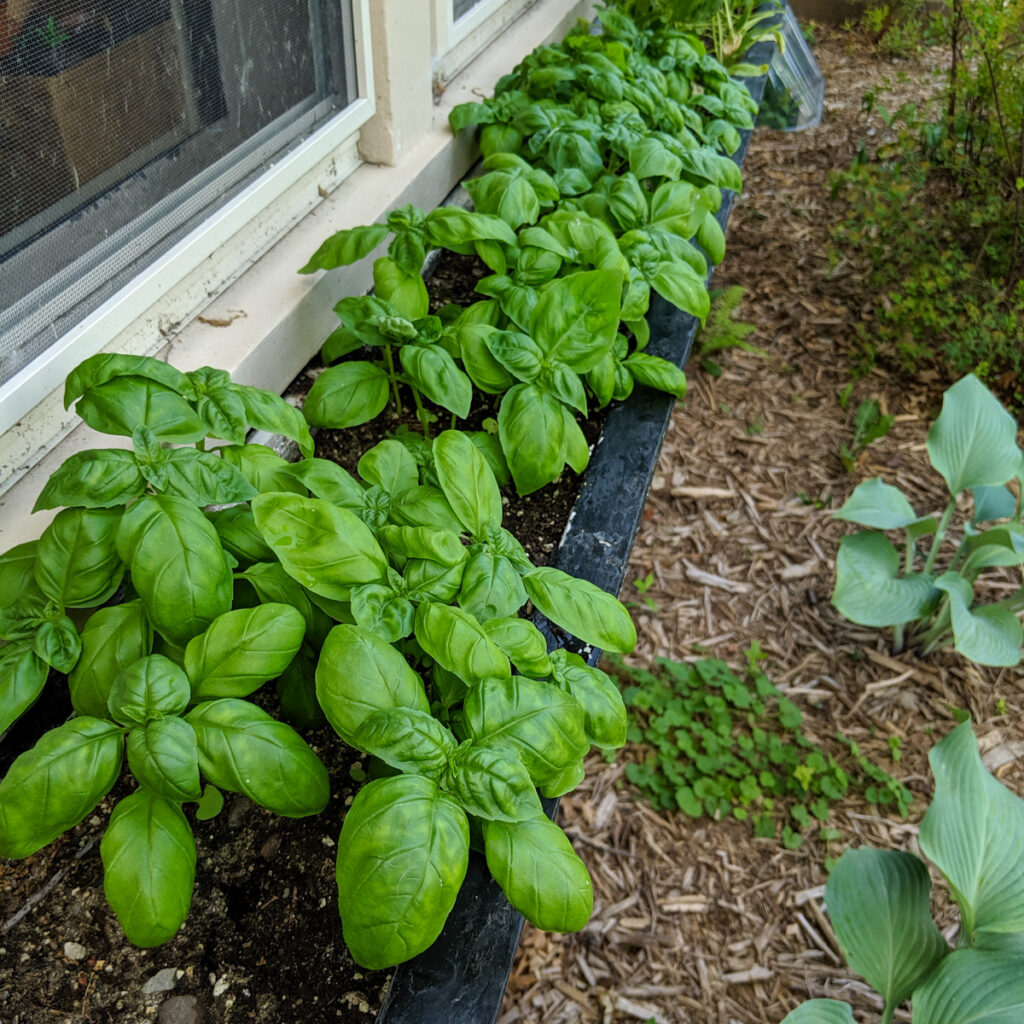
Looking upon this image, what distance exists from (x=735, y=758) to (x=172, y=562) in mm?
1455

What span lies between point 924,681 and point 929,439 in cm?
61

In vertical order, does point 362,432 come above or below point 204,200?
below

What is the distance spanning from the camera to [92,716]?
82 centimetres

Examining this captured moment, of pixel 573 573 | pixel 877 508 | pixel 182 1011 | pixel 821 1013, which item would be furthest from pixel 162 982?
pixel 877 508

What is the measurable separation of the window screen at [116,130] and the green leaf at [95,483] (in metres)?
0.26

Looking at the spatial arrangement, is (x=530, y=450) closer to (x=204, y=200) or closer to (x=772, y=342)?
(x=204, y=200)

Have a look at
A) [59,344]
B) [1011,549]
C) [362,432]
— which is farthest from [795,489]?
[59,344]

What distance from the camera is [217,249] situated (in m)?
1.37

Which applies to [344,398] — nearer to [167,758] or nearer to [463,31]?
[167,758]

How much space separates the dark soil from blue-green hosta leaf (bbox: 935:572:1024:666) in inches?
54.0

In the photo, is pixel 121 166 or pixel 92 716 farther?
pixel 121 166

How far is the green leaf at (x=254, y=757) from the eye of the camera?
0.77 meters

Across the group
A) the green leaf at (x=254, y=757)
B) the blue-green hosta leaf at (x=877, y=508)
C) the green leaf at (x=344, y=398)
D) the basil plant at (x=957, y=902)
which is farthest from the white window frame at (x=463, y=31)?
the basil plant at (x=957, y=902)

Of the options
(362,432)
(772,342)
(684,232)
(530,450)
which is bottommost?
(772,342)
